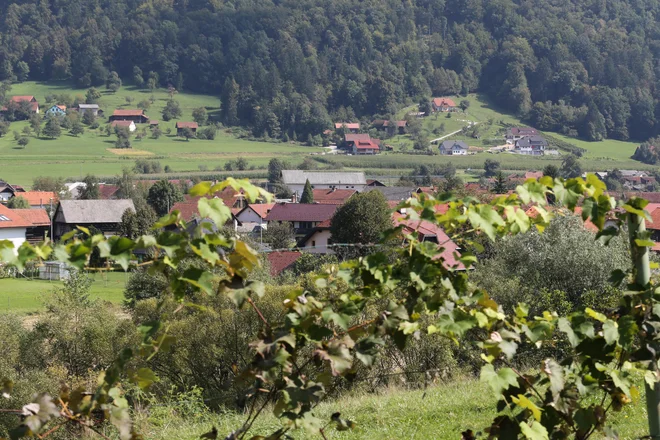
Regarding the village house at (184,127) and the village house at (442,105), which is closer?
the village house at (184,127)

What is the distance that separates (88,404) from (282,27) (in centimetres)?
16178

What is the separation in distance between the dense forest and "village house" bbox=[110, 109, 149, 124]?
1371 centimetres

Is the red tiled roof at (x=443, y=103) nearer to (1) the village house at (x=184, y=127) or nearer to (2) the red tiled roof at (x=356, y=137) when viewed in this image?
(2) the red tiled roof at (x=356, y=137)

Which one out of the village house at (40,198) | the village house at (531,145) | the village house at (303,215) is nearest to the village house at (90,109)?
the village house at (531,145)

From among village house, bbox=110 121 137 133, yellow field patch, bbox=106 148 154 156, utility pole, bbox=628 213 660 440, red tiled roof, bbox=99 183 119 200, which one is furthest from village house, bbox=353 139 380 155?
utility pole, bbox=628 213 660 440

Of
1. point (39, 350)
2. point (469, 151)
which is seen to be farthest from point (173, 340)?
point (469, 151)

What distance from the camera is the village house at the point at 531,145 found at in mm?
100688

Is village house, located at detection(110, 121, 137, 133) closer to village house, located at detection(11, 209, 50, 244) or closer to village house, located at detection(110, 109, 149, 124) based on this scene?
village house, located at detection(110, 109, 149, 124)

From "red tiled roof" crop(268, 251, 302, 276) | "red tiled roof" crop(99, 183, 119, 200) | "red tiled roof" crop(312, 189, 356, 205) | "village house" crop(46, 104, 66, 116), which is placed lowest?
"village house" crop(46, 104, 66, 116)

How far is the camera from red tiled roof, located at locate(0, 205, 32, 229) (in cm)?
3991

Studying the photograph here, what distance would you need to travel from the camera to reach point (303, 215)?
128ft

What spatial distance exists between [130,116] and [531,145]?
51911mm

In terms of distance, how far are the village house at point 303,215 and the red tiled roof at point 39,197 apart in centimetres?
2043

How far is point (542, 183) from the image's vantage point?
2266mm
